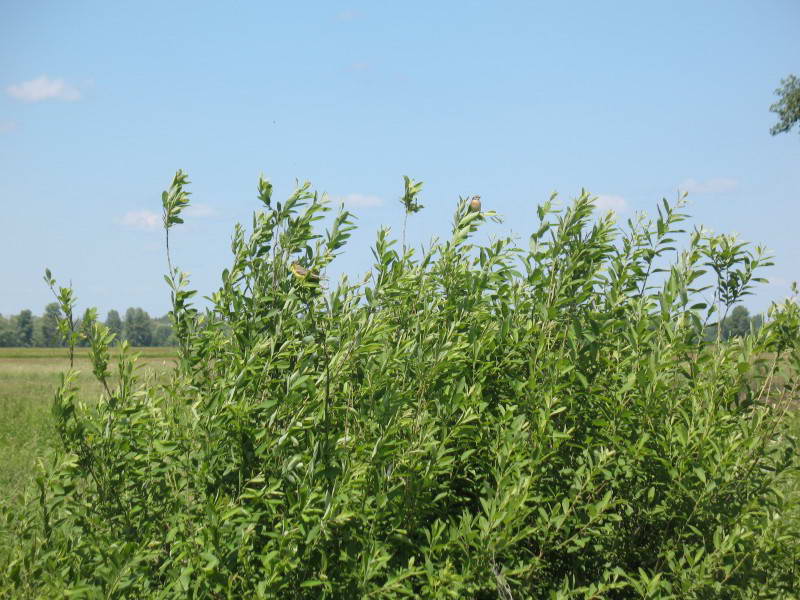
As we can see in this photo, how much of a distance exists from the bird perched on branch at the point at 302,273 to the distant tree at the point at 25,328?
117290 mm

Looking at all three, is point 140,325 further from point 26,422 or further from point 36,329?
point 26,422

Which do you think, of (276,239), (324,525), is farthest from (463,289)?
(324,525)

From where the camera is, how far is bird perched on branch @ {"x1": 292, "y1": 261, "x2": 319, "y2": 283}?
13.2ft

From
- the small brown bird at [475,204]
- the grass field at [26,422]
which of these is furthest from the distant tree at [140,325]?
the small brown bird at [475,204]

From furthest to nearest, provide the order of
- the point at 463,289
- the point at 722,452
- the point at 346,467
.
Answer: the point at 463,289, the point at 722,452, the point at 346,467

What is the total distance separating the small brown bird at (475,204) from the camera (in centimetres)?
487

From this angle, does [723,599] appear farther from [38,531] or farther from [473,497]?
[38,531]

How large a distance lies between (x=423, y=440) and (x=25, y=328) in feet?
407

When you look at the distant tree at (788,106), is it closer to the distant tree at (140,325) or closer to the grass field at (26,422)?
the grass field at (26,422)

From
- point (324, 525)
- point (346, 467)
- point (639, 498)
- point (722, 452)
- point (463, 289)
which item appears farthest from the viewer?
point (463, 289)

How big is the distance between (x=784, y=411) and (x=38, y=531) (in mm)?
4545

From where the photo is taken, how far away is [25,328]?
112750 mm

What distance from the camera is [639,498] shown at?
4352 mm

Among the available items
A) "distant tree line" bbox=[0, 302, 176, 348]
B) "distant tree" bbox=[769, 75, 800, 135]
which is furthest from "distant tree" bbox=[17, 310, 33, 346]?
"distant tree" bbox=[769, 75, 800, 135]
